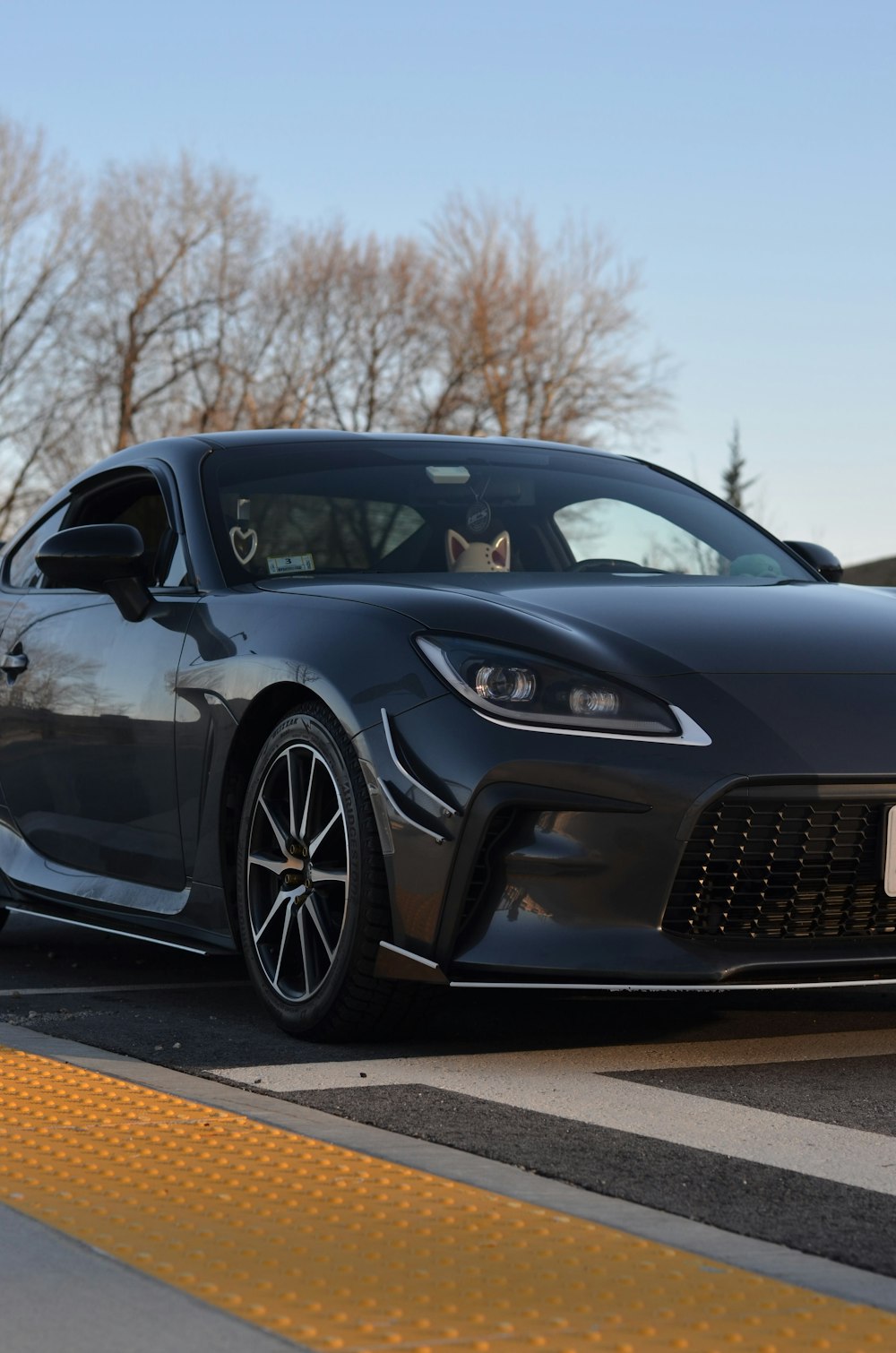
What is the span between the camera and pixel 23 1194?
2.88 metres

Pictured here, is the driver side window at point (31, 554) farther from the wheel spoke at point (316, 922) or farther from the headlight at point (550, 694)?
the headlight at point (550, 694)

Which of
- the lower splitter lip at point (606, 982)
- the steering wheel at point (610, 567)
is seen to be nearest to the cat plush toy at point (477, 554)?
the steering wheel at point (610, 567)

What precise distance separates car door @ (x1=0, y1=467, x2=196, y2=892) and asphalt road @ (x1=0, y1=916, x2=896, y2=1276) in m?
0.43

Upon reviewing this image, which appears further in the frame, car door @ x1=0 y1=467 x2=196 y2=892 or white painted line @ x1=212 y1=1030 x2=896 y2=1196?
car door @ x1=0 y1=467 x2=196 y2=892

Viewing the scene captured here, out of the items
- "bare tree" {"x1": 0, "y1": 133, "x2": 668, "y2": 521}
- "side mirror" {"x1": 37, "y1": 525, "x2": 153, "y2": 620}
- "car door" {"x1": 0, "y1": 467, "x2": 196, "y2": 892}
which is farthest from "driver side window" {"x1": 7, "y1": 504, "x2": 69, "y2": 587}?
"bare tree" {"x1": 0, "y1": 133, "x2": 668, "y2": 521}

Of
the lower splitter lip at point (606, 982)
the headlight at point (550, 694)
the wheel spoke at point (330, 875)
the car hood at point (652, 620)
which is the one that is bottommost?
the lower splitter lip at point (606, 982)

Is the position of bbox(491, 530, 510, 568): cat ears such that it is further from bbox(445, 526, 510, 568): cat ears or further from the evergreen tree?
the evergreen tree

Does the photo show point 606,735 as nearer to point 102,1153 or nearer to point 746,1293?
point 102,1153

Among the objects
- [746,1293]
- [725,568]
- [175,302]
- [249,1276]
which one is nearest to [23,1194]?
[249,1276]

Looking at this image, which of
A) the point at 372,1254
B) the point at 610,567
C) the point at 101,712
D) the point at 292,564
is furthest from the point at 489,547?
the point at 372,1254

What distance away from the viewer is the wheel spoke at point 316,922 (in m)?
4.18

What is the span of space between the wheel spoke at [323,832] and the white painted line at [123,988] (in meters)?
1.16

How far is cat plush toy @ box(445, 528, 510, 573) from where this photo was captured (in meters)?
4.95

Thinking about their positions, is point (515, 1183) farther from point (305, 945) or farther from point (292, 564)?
point (292, 564)
